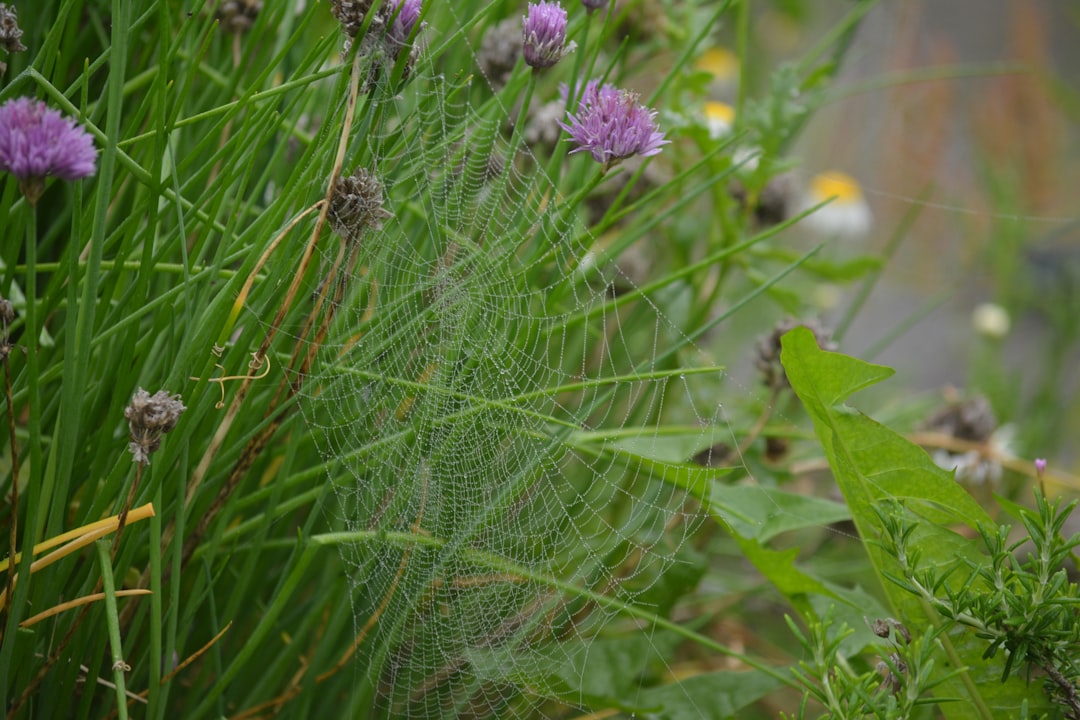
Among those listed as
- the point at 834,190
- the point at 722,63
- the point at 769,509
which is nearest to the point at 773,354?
the point at 769,509

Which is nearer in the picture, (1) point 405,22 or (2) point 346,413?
(1) point 405,22

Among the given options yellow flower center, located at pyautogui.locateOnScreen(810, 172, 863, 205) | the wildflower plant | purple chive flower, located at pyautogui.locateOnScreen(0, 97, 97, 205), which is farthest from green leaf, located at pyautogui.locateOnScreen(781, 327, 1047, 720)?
yellow flower center, located at pyautogui.locateOnScreen(810, 172, 863, 205)

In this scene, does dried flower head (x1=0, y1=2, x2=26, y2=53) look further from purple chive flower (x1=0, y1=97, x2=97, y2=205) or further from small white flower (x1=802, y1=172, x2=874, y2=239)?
small white flower (x1=802, y1=172, x2=874, y2=239)

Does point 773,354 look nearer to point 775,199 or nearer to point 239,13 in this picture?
point 775,199

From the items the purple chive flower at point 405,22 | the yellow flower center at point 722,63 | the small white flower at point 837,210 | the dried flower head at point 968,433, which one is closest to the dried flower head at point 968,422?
the dried flower head at point 968,433

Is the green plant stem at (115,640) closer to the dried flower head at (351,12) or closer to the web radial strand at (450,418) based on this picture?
the web radial strand at (450,418)

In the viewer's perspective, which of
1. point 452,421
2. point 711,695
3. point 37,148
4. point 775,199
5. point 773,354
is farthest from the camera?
point 775,199

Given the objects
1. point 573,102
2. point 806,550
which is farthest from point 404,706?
point 806,550

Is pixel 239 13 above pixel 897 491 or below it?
above
